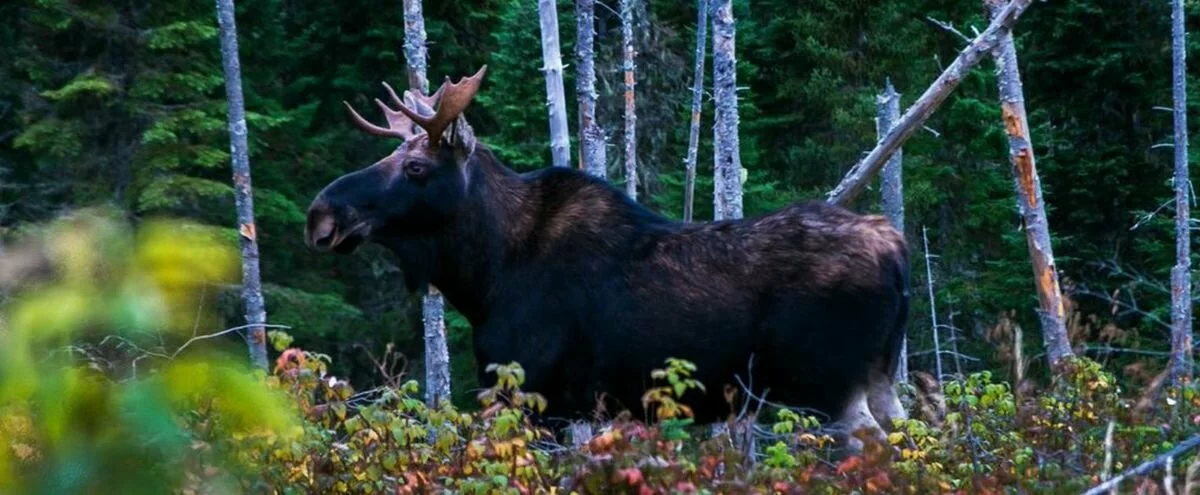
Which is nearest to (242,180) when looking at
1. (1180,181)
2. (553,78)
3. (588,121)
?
(588,121)

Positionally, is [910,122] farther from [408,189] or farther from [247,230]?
[247,230]

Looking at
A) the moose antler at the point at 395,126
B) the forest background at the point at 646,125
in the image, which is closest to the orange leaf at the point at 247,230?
the forest background at the point at 646,125

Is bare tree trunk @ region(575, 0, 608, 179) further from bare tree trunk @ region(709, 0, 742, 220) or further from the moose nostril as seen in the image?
the moose nostril

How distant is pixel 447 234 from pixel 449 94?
751 millimetres

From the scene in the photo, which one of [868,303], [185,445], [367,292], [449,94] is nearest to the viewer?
[185,445]

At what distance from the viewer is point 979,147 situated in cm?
2644

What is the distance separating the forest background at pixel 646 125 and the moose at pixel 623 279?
13.9 m

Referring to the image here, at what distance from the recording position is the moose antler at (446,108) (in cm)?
891

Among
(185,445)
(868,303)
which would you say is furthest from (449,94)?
(185,445)

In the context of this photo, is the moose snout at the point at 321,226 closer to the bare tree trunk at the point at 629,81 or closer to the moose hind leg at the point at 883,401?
the moose hind leg at the point at 883,401

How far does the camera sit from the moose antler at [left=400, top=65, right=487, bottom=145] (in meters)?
8.91

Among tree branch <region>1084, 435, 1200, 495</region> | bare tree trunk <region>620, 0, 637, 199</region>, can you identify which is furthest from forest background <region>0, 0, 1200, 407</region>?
tree branch <region>1084, 435, 1200, 495</region>

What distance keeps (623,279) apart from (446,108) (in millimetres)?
1338

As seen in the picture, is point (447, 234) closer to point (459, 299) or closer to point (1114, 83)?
point (459, 299)
